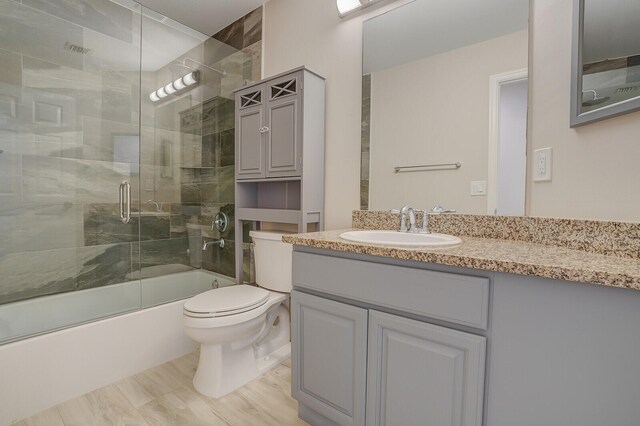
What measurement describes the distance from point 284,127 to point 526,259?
1446 mm

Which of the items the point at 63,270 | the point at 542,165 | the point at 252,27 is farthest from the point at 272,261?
the point at 252,27

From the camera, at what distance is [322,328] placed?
125 centimetres

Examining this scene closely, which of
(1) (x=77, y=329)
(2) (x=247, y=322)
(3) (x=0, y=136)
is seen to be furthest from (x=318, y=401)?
(3) (x=0, y=136)

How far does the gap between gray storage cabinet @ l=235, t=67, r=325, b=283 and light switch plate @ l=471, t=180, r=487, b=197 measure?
887mm

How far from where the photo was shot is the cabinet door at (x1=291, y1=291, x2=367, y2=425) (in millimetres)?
1135

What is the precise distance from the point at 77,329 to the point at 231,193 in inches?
48.8

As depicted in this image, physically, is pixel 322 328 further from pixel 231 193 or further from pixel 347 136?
pixel 231 193

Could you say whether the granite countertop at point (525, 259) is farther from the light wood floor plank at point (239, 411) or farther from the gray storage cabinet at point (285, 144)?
the light wood floor plank at point (239, 411)

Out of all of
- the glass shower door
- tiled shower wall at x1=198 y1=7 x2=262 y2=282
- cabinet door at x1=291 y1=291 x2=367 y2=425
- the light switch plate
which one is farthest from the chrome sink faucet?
the glass shower door

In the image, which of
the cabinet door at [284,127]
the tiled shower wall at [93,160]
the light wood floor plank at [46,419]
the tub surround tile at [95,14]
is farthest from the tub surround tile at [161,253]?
the tub surround tile at [95,14]

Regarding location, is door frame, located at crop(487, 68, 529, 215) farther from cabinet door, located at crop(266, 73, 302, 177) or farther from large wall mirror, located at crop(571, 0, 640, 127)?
cabinet door, located at crop(266, 73, 302, 177)

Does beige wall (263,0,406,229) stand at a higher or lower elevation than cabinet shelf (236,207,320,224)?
higher

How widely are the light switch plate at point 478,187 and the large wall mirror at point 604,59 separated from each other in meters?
0.37

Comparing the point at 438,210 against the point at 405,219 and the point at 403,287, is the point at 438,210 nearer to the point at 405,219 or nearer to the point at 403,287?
the point at 405,219
